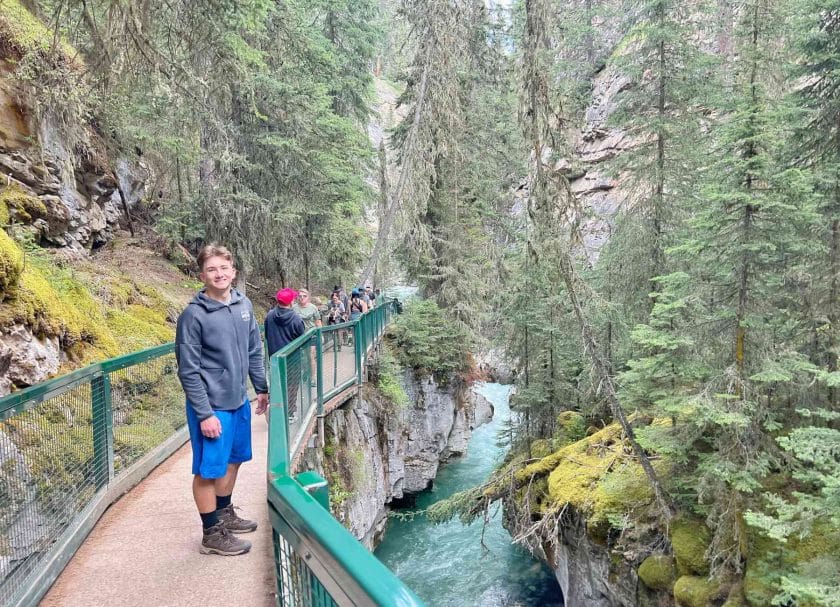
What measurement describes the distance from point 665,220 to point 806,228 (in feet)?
13.0

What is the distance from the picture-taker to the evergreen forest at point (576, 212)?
6270mm

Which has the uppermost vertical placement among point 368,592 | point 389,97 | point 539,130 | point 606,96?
point 389,97

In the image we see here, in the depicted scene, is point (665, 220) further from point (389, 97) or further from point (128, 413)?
point (389, 97)

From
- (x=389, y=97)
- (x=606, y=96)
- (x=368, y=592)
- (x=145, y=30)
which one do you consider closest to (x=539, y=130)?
(x=145, y=30)

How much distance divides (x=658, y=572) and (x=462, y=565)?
25.4 ft

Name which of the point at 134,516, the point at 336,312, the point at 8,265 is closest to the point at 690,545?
the point at 134,516

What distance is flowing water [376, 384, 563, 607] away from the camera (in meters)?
12.9

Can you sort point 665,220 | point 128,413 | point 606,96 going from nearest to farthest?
point 128,413 < point 665,220 < point 606,96

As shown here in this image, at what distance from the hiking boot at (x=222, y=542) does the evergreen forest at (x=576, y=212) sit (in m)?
3.75

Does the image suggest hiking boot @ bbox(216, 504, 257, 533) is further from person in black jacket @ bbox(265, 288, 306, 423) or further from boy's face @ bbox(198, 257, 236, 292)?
person in black jacket @ bbox(265, 288, 306, 423)

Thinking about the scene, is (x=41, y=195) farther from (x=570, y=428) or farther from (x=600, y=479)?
(x=570, y=428)

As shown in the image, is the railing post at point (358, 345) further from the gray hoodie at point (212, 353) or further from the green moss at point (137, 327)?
the gray hoodie at point (212, 353)

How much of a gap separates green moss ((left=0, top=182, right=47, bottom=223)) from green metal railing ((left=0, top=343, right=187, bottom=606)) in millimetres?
4536

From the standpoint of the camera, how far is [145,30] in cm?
394
